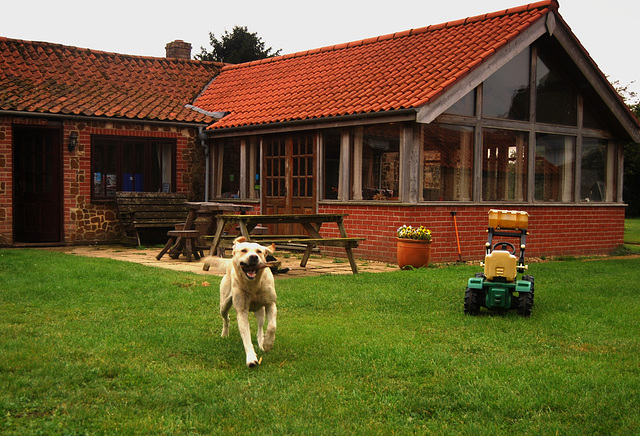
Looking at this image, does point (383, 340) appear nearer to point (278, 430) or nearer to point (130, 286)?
point (278, 430)

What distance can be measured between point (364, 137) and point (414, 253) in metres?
2.98

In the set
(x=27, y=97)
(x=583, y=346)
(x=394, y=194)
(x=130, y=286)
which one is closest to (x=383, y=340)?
(x=583, y=346)

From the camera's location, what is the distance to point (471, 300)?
23.2ft

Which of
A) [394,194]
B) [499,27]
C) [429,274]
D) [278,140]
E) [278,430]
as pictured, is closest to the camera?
[278,430]

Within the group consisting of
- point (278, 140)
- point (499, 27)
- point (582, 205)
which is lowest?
point (582, 205)

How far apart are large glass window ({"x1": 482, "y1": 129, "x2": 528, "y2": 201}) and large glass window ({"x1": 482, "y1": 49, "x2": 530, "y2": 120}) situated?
15.5 inches

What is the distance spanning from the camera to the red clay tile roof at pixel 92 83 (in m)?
15.6

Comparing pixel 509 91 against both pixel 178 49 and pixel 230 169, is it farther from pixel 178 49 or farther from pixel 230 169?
pixel 178 49

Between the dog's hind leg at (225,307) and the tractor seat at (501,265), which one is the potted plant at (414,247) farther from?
the dog's hind leg at (225,307)

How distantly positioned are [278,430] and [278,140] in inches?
467

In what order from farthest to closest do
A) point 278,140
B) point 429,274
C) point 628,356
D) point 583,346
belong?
point 278,140, point 429,274, point 583,346, point 628,356

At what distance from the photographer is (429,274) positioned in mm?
10398

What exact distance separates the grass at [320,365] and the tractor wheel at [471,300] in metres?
0.18

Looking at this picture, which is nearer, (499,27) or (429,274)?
(429,274)
